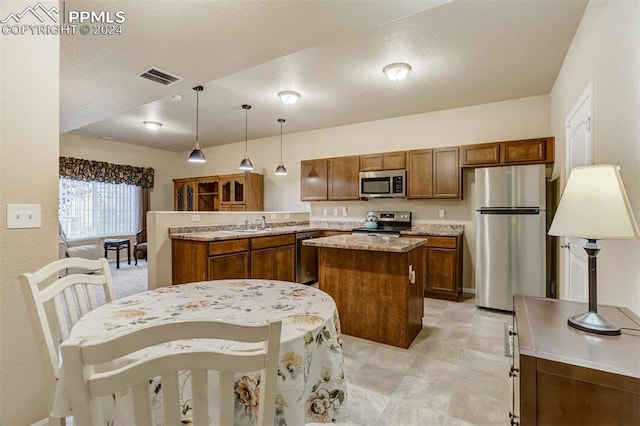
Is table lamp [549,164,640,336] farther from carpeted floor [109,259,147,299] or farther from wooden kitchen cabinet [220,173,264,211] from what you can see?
wooden kitchen cabinet [220,173,264,211]

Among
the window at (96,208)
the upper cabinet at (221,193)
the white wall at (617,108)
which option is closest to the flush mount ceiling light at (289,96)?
the upper cabinet at (221,193)

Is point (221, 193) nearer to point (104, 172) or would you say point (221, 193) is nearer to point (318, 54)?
point (104, 172)

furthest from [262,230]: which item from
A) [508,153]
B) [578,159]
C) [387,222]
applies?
[578,159]

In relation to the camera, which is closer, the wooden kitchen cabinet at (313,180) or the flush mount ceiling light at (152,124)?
the flush mount ceiling light at (152,124)

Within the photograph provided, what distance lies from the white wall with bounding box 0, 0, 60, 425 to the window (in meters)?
5.37

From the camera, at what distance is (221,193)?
21.2 feet

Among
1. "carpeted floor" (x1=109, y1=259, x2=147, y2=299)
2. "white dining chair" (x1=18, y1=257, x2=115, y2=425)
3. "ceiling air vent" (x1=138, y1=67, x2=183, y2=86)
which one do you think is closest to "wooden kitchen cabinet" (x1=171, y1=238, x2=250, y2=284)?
"carpeted floor" (x1=109, y1=259, x2=147, y2=299)

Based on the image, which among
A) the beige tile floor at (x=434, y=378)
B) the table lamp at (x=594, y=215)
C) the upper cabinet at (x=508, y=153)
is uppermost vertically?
the upper cabinet at (x=508, y=153)

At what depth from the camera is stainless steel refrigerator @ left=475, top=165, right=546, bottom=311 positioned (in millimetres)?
3330

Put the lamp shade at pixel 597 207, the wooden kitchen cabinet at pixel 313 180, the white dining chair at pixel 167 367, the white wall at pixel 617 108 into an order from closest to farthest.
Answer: the white dining chair at pixel 167 367
the lamp shade at pixel 597 207
the white wall at pixel 617 108
the wooden kitchen cabinet at pixel 313 180

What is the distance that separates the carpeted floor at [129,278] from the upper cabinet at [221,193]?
65.7 inches

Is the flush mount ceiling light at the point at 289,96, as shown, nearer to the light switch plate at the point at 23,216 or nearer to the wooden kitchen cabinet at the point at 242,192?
the wooden kitchen cabinet at the point at 242,192

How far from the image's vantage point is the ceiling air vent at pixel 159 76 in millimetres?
2564

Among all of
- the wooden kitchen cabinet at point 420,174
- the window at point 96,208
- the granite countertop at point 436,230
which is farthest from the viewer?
the window at point 96,208
